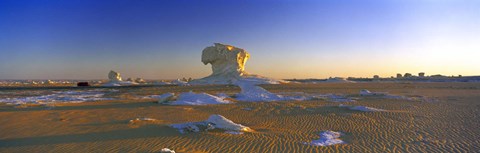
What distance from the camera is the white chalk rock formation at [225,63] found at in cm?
5603

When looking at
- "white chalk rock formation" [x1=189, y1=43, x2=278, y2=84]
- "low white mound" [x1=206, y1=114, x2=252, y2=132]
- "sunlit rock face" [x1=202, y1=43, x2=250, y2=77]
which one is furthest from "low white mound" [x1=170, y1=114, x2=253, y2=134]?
"sunlit rock face" [x1=202, y1=43, x2=250, y2=77]

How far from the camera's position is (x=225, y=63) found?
58344mm

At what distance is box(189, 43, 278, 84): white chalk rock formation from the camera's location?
56.0 meters

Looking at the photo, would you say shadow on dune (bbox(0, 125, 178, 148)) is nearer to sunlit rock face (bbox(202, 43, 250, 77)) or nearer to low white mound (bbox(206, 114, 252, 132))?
low white mound (bbox(206, 114, 252, 132))

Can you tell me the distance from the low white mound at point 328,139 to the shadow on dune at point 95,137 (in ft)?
14.6

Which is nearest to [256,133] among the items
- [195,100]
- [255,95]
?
[195,100]

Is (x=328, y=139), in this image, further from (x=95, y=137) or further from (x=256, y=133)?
(x=95, y=137)

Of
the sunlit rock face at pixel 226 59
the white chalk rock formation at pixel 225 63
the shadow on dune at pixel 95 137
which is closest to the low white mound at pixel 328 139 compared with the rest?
the shadow on dune at pixel 95 137

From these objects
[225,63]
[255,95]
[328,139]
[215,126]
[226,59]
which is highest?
[226,59]

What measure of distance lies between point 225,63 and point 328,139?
49.2 meters

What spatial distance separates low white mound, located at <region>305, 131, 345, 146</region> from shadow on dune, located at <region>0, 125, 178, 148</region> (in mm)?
4460

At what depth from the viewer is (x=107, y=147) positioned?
28.1 ft

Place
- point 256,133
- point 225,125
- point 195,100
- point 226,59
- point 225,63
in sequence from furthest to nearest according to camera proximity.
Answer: point 225,63 < point 226,59 < point 195,100 < point 225,125 < point 256,133

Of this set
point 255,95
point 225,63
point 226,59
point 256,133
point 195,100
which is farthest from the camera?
point 225,63
